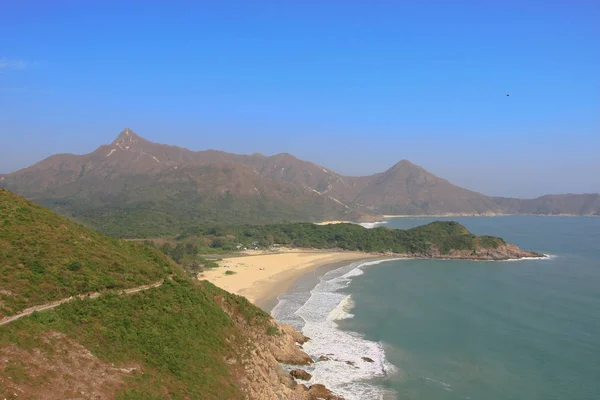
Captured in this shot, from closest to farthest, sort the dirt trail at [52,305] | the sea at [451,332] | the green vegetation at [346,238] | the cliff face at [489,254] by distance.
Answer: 1. the dirt trail at [52,305]
2. the sea at [451,332]
3. the cliff face at [489,254]
4. the green vegetation at [346,238]

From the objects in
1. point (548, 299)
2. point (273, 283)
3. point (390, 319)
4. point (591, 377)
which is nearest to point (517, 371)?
point (591, 377)

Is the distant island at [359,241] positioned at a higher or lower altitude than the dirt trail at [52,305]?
lower

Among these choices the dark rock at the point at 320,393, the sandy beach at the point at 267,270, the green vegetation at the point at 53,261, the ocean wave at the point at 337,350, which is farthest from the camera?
the sandy beach at the point at 267,270

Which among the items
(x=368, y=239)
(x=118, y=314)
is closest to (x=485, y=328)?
(x=118, y=314)

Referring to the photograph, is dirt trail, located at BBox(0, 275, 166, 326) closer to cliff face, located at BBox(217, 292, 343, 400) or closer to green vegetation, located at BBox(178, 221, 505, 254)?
cliff face, located at BBox(217, 292, 343, 400)

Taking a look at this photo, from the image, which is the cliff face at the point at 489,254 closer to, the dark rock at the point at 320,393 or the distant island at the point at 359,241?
the distant island at the point at 359,241

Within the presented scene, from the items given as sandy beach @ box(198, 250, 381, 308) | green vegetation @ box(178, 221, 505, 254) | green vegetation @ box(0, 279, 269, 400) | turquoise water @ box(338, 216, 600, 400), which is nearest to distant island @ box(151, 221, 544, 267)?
green vegetation @ box(178, 221, 505, 254)

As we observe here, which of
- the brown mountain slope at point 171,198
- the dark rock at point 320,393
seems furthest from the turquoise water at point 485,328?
the brown mountain slope at point 171,198
